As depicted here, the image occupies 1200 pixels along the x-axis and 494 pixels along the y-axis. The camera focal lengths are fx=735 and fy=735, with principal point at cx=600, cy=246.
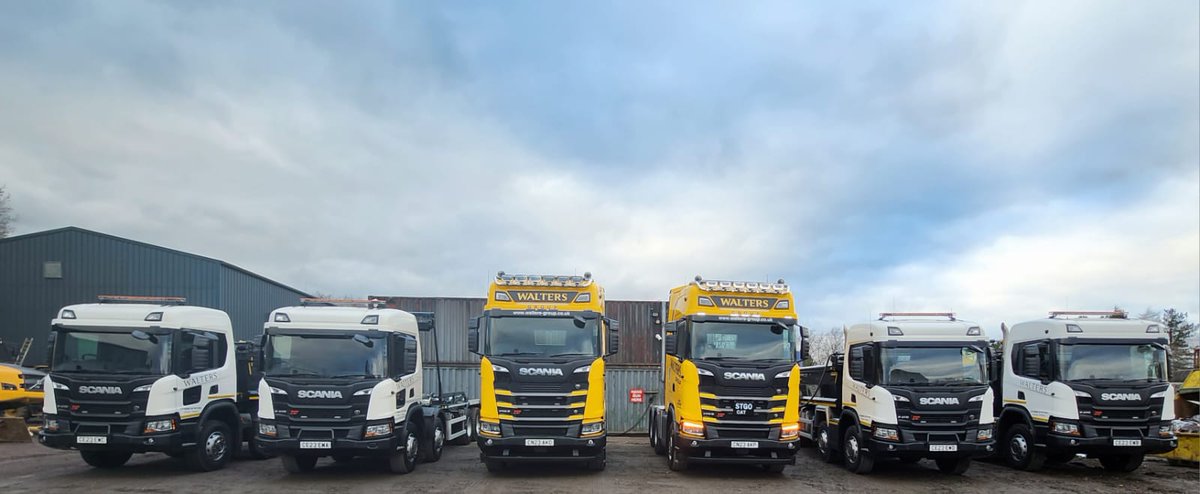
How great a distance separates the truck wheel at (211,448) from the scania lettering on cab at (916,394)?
1135cm

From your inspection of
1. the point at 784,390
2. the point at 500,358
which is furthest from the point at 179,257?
the point at 784,390

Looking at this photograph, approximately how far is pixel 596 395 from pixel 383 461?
4462 millimetres

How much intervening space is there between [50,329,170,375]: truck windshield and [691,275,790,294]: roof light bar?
900cm

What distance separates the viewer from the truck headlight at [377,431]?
38.2 feet

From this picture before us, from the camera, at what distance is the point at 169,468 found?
516 inches

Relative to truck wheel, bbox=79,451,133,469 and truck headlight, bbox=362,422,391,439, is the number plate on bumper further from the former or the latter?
truck wheel, bbox=79,451,133,469

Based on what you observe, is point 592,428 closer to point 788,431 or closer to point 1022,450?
point 788,431

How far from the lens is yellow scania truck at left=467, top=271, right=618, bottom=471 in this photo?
11.9 meters

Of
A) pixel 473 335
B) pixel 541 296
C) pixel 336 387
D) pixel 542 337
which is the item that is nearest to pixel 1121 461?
pixel 542 337

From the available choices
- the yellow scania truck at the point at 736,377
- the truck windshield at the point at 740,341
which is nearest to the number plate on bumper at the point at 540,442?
the yellow scania truck at the point at 736,377

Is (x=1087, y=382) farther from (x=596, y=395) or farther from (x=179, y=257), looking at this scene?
(x=179, y=257)

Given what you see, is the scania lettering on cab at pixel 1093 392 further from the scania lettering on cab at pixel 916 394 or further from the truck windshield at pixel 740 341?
the truck windshield at pixel 740 341

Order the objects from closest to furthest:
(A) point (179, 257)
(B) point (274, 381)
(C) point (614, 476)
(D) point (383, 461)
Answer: (B) point (274, 381) < (C) point (614, 476) < (D) point (383, 461) < (A) point (179, 257)

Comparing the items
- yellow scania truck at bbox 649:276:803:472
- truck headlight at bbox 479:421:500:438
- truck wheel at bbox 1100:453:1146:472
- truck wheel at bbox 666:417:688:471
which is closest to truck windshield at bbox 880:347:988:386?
yellow scania truck at bbox 649:276:803:472
